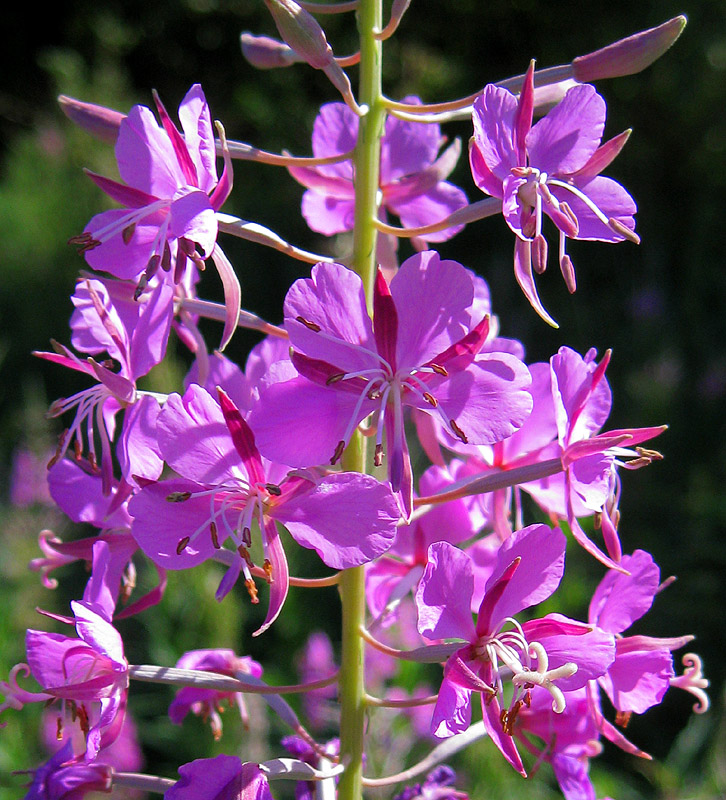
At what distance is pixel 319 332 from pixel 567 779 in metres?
0.83

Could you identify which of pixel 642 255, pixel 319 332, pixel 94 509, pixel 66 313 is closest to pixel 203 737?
pixel 94 509

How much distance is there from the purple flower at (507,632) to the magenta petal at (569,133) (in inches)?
20.4

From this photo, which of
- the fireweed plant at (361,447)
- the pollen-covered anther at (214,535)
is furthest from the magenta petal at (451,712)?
the pollen-covered anther at (214,535)

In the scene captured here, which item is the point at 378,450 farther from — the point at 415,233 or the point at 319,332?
the point at 415,233

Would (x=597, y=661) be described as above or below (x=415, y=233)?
below

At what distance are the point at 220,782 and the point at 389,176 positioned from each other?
1053 mm

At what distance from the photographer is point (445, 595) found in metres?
1.07

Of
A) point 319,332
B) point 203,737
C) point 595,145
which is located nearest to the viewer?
point 319,332

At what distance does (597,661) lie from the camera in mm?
1048

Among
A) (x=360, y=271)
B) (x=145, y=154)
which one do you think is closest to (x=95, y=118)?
(x=145, y=154)

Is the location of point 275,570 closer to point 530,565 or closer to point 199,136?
point 530,565

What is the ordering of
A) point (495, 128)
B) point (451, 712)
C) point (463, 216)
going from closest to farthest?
point (451, 712), point (495, 128), point (463, 216)

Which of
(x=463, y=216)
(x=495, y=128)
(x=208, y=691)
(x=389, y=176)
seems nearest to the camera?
(x=495, y=128)

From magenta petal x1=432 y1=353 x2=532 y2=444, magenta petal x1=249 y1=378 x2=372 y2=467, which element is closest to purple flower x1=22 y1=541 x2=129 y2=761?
magenta petal x1=249 y1=378 x2=372 y2=467
